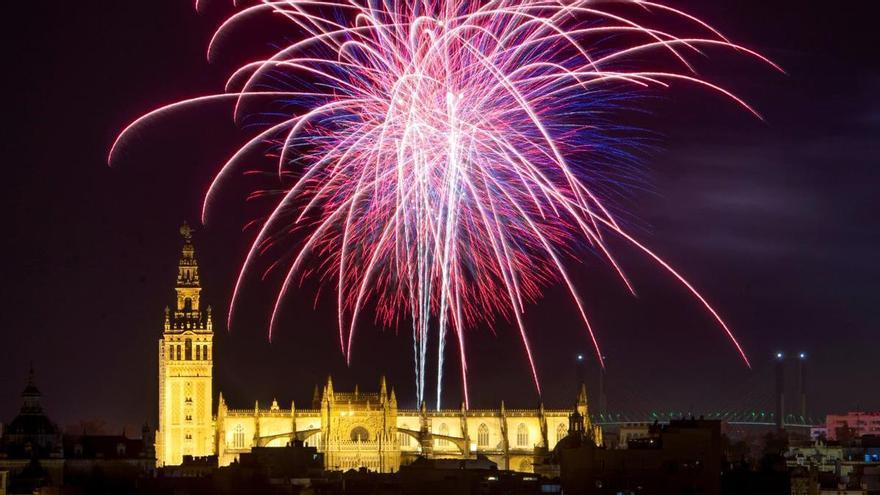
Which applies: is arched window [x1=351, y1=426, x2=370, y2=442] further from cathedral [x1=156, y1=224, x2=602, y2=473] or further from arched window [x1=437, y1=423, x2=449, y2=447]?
arched window [x1=437, y1=423, x2=449, y2=447]

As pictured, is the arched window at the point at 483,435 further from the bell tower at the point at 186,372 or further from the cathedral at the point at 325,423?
the bell tower at the point at 186,372

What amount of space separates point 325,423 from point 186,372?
9.08 m

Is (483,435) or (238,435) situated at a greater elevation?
(238,435)

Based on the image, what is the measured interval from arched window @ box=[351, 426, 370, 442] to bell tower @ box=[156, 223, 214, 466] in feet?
27.6

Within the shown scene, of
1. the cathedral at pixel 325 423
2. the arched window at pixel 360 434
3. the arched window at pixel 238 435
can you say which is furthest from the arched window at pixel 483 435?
the arched window at pixel 238 435

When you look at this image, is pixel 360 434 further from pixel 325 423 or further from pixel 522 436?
pixel 522 436

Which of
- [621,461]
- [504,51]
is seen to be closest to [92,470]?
[621,461]

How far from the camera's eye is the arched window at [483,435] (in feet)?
489

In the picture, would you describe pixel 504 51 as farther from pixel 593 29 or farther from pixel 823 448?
pixel 823 448

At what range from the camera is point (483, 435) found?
149375 mm

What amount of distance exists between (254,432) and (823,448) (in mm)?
33764

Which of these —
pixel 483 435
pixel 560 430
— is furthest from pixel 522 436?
pixel 560 430

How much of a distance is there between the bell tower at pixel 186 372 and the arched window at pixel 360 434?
841 centimetres

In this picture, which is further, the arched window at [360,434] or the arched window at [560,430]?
the arched window at [560,430]
